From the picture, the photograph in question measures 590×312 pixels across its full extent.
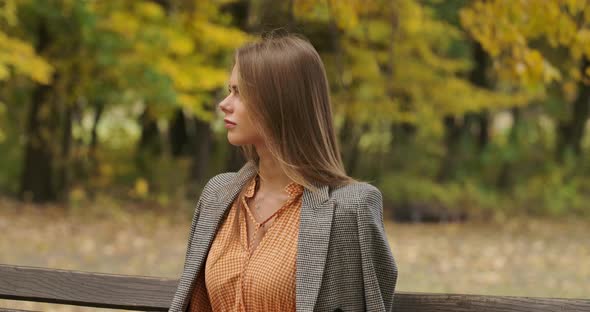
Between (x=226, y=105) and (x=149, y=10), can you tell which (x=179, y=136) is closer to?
(x=149, y=10)

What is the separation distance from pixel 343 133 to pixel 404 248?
674 centimetres

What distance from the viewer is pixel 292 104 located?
294cm

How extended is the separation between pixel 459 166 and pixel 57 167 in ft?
34.8

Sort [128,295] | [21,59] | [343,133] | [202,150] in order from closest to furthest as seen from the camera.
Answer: [128,295] < [21,59] < [202,150] < [343,133]

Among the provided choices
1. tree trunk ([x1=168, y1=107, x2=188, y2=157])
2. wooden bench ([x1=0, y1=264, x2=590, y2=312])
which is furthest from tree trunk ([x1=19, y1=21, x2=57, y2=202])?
wooden bench ([x1=0, y1=264, x2=590, y2=312])

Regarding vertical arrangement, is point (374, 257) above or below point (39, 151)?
above

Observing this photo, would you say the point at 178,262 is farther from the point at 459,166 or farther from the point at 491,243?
the point at 459,166

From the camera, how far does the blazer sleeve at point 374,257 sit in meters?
2.83

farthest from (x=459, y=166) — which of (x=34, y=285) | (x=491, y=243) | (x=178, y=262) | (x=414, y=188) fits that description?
(x=34, y=285)

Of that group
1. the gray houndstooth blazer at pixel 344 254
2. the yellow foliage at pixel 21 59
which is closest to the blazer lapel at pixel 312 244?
the gray houndstooth blazer at pixel 344 254

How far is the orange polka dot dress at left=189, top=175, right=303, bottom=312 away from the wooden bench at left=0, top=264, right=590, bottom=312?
39 cm

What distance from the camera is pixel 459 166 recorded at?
24453 millimetres

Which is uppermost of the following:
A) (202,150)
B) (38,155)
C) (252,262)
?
(252,262)

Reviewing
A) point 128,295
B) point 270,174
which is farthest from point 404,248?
point 270,174
